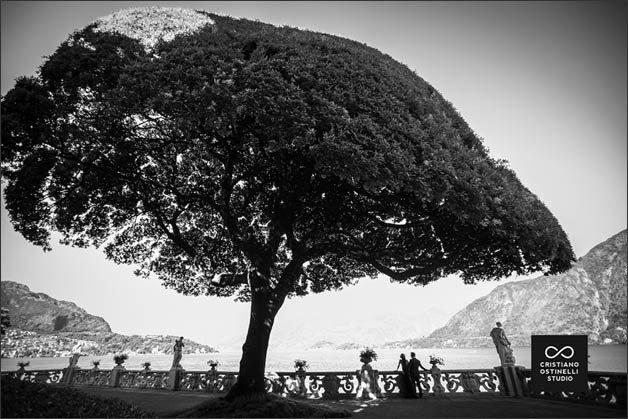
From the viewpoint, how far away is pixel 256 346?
37.3 feet

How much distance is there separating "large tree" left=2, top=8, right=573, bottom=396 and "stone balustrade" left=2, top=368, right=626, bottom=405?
387 centimetres

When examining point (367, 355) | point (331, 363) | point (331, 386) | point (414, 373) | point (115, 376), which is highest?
point (367, 355)

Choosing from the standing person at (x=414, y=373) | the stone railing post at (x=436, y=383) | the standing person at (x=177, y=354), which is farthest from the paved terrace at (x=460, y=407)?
the standing person at (x=177, y=354)

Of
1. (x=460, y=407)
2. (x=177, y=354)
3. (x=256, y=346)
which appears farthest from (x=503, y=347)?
(x=177, y=354)

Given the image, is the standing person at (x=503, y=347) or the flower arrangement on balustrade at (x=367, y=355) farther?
the flower arrangement on balustrade at (x=367, y=355)

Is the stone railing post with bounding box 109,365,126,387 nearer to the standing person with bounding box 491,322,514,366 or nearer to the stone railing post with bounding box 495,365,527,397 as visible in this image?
the stone railing post with bounding box 495,365,527,397

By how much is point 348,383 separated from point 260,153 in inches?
414

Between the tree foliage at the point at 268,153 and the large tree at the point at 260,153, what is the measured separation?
0.17 feet

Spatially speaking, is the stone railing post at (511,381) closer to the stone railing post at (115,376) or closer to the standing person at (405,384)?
the standing person at (405,384)

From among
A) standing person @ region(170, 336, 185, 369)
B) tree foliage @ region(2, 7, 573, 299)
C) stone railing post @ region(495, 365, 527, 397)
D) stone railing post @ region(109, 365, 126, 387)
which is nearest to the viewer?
tree foliage @ region(2, 7, 573, 299)

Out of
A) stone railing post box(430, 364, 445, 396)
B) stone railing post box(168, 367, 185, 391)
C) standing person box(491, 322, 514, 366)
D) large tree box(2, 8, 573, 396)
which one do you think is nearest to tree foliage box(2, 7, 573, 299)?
large tree box(2, 8, 573, 396)

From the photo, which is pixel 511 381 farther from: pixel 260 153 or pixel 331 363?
pixel 331 363

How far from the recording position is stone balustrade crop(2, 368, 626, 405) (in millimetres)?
11020

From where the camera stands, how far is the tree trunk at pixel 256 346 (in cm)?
1097
